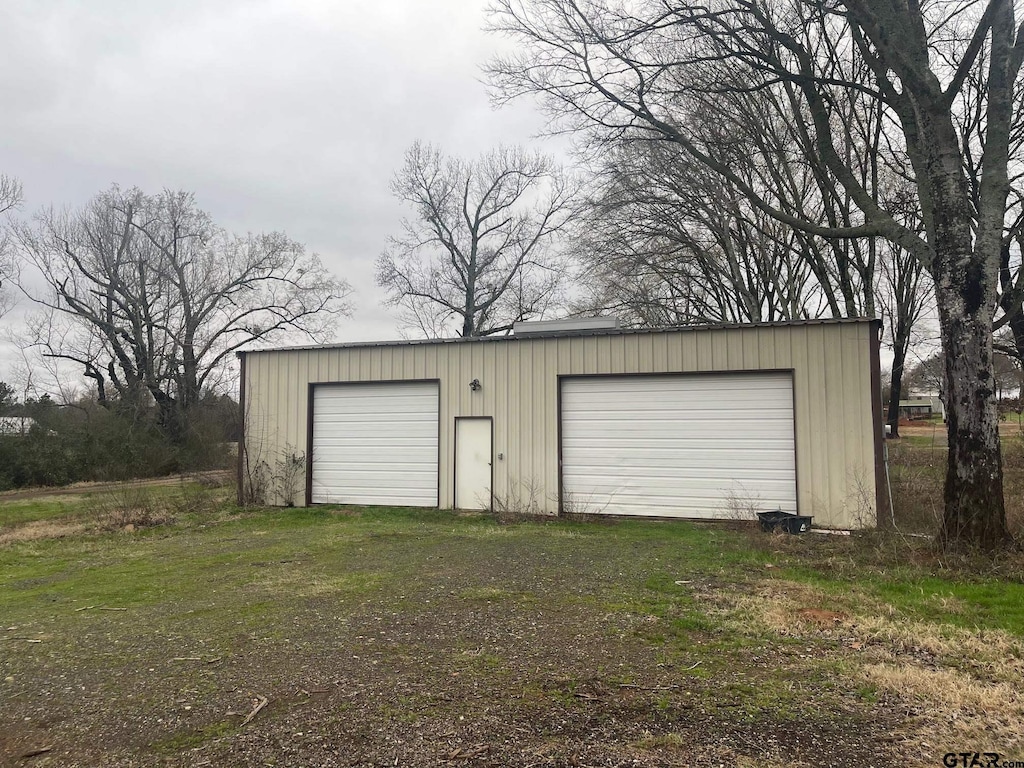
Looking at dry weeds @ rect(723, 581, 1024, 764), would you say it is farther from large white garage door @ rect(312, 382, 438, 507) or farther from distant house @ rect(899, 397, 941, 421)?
distant house @ rect(899, 397, 941, 421)

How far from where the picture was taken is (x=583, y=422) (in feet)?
38.5

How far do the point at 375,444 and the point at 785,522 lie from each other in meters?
7.69

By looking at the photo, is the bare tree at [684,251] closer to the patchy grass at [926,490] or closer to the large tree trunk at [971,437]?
the patchy grass at [926,490]

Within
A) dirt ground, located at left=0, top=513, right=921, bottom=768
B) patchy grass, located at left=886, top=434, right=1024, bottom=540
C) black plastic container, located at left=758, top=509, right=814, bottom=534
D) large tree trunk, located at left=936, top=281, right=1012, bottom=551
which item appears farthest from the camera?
black plastic container, located at left=758, top=509, right=814, bottom=534

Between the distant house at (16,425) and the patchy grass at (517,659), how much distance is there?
51.9 feet

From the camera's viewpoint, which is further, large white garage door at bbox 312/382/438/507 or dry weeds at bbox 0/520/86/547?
large white garage door at bbox 312/382/438/507

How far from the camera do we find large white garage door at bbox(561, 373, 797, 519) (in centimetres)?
1058

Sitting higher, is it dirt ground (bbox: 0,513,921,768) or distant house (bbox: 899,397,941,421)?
distant house (bbox: 899,397,941,421)

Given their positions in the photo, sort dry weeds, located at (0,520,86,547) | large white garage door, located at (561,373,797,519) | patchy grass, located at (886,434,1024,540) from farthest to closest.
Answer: large white garage door, located at (561,373,797,519), dry weeds, located at (0,520,86,547), patchy grass, located at (886,434,1024,540)

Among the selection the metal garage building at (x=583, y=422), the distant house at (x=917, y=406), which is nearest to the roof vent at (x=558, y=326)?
the metal garage building at (x=583, y=422)

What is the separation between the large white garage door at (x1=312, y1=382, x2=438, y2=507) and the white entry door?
54 cm

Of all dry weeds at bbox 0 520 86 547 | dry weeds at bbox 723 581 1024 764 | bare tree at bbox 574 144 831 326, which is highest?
bare tree at bbox 574 144 831 326

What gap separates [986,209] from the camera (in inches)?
305

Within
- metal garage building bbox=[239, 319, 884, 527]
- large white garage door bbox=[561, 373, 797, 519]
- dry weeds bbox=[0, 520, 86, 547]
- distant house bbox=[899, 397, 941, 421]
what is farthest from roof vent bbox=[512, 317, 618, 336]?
distant house bbox=[899, 397, 941, 421]
